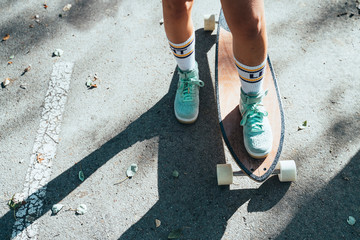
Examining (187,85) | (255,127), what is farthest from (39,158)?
(255,127)

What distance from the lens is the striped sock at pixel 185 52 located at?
2150mm

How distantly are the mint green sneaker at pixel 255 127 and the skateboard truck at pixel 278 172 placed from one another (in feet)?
0.57

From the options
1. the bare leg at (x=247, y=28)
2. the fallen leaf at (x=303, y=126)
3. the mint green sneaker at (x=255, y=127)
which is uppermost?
the bare leg at (x=247, y=28)

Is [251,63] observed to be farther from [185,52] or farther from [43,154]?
[43,154]

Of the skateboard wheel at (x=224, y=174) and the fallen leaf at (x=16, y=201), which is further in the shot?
the fallen leaf at (x=16, y=201)

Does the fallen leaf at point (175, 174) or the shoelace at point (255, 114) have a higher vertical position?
the shoelace at point (255, 114)

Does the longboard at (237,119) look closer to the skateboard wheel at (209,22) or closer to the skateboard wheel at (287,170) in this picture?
the skateboard wheel at (287,170)

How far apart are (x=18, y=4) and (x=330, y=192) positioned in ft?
12.3

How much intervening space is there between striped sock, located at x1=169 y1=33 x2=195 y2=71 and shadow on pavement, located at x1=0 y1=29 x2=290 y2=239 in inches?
16.7

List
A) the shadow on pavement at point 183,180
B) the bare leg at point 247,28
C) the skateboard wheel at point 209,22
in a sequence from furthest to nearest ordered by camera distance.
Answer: the skateboard wheel at point 209,22 → the shadow on pavement at point 183,180 → the bare leg at point 247,28

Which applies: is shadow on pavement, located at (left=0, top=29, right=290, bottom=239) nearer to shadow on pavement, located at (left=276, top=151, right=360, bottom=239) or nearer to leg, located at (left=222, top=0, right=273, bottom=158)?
shadow on pavement, located at (left=276, top=151, right=360, bottom=239)

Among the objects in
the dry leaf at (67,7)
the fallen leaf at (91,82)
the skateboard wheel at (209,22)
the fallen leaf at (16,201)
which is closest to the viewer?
the fallen leaf at (16,201)

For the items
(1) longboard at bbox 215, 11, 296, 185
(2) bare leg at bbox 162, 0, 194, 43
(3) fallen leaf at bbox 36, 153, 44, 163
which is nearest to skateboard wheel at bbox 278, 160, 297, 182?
(1) longboard at bbox 215, 11, 296, 185

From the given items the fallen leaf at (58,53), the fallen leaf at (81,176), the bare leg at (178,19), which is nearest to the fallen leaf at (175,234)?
the fallen leaf at (81,176)
